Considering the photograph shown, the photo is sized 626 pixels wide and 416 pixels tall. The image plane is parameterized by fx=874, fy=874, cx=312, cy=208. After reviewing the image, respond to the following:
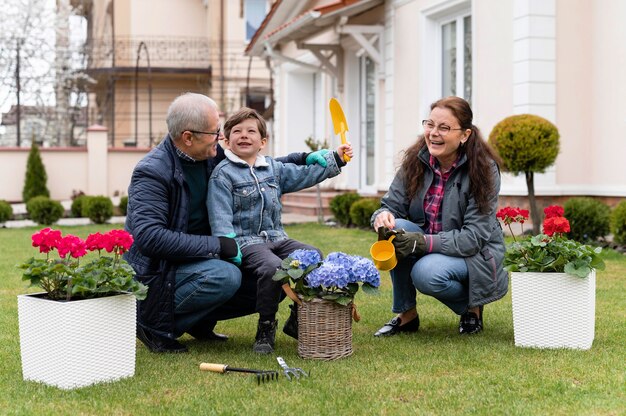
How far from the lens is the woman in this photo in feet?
14.8

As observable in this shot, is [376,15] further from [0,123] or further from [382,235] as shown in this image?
[0,123]

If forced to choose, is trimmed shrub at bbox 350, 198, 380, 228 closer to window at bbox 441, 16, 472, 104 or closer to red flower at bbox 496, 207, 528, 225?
window at bbox 441, 16, 472, 104

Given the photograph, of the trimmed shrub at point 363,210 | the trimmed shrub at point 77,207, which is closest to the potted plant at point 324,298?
the trimmed shrub at point 363,210

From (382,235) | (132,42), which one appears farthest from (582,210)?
(132,42)

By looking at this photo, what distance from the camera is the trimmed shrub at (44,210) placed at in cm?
1516

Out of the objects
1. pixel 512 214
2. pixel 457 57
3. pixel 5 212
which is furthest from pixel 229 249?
pixel 5 212

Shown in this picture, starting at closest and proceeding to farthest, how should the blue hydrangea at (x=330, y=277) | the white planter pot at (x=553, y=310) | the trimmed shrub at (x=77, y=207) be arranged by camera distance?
the blue hydrangea at (x=330, y=277)
the white planter pot at (x=553, y=310)
the trimmed shrub at (x=77, y=207)

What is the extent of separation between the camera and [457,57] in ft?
36.7

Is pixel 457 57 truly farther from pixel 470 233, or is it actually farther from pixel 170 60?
pixel 170 60

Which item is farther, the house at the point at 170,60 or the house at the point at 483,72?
the house at the point at 170,60

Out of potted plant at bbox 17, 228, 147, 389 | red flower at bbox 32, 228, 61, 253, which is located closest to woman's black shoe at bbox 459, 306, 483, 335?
potted plant at bbox 17, 228, 147, 389

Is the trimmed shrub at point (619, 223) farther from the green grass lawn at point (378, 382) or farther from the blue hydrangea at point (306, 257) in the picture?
the blue hydrangea at point (306, 257)

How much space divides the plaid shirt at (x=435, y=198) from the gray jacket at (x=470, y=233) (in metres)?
0.03

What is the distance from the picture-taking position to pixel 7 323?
523cm
